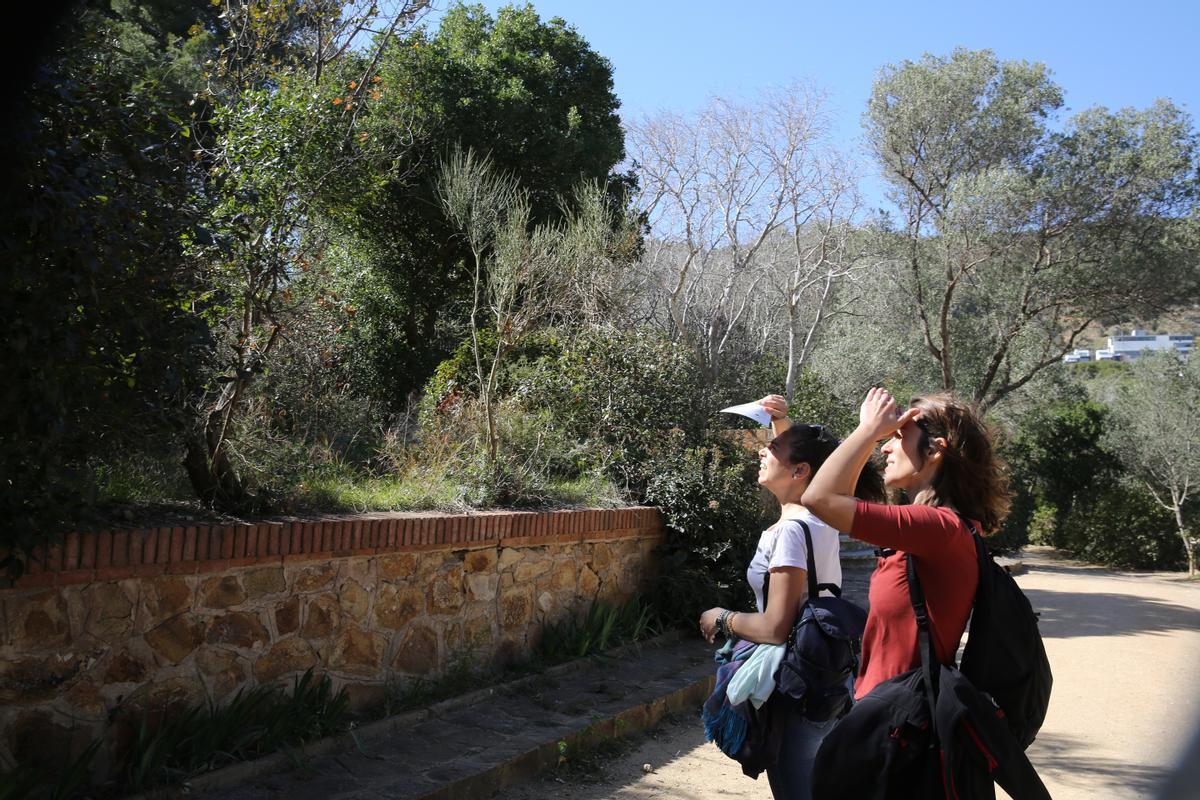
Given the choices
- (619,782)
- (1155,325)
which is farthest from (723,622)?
(1155,325)

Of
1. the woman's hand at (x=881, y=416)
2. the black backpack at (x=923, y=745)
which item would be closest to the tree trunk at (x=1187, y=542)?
the woman's hand at (x=881, y=416)

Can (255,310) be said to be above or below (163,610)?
above

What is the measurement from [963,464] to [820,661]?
83cm

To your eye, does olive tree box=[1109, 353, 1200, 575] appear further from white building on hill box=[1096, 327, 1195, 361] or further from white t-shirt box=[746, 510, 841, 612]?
white t-shirt box=[746, 510, 841, 612]

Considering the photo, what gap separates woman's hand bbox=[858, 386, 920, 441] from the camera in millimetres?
2748

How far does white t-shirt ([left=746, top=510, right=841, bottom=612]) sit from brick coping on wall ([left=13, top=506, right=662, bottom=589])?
8.52 feet

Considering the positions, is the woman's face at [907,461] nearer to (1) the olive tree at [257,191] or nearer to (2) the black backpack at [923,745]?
(2) the black backpack at [923,745]

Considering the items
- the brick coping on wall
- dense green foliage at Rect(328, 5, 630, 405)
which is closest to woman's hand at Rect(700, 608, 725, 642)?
the brick coping on wall

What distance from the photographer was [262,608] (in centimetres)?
485

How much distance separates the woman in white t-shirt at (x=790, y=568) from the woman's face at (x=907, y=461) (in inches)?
13.0

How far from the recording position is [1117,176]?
64.2 ft

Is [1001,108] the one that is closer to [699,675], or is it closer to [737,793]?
[699,675]

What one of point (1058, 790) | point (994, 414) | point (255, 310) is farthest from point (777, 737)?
point (994, 414)

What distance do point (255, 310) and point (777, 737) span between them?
3.77 meters
